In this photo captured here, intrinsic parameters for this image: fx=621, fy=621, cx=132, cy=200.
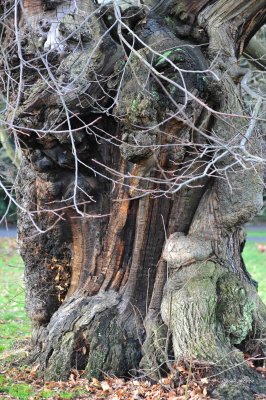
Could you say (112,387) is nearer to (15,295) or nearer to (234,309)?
(234,309)

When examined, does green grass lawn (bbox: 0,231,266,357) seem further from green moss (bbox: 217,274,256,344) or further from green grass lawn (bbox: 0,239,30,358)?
green moss (bbox: 217,274,256,344)

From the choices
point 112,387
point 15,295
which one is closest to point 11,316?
point 15,295

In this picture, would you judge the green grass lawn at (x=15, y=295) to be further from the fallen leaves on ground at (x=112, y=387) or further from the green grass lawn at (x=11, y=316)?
the fallen leaves on ground at (x=112, y=387)

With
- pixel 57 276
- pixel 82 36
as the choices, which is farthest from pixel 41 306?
pixel 82 36

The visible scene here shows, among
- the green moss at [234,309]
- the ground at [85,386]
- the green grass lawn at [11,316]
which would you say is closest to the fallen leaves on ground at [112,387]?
the ground at [85,386]

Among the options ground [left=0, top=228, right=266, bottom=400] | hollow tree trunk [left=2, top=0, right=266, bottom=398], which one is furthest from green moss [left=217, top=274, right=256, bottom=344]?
ground [left=0, top=228, right=266, bottom=400]

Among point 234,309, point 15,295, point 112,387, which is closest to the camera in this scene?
point 112,387

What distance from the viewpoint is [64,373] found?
649 centimetres

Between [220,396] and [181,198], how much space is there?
6.94 ft

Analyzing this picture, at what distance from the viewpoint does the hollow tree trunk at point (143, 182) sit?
6012 millimetres

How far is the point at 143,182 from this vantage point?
6.34 m

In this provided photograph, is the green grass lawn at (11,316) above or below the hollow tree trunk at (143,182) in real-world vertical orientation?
below

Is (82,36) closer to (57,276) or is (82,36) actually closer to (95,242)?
(95,242)

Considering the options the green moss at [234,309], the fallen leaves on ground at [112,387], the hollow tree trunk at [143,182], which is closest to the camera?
the fallen leaves on ground at [112,387]
